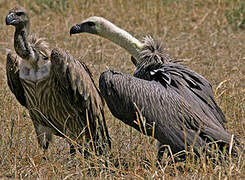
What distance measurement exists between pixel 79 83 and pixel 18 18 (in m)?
0.80

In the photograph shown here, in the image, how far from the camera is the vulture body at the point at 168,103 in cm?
514

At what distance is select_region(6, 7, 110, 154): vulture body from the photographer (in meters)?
5.37

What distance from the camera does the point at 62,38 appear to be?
9727 mm

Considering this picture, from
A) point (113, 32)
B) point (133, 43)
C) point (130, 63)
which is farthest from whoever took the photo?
point (130, 63)

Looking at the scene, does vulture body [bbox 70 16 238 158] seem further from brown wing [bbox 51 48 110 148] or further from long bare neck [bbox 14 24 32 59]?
long bare neck [bbox 14 24 32 59]

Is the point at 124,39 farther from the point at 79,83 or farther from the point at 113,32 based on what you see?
the point at 79,83

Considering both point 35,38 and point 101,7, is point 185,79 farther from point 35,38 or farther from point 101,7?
point 101,7

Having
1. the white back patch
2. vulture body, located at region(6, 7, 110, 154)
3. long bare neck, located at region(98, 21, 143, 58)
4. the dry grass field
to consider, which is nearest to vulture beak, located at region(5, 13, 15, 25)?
vulture body, located at region(6, 7, 110, 154)

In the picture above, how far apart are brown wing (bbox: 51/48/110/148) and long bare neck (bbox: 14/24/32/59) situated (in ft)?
0.75

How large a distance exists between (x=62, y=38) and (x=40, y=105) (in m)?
4.20

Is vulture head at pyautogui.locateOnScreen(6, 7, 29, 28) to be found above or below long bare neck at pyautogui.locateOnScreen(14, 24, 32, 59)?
above

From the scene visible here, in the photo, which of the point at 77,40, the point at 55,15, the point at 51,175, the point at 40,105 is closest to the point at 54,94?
the point at 40,105

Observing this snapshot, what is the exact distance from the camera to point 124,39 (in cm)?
631

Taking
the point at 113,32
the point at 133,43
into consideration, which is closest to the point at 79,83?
the point at 133,43
